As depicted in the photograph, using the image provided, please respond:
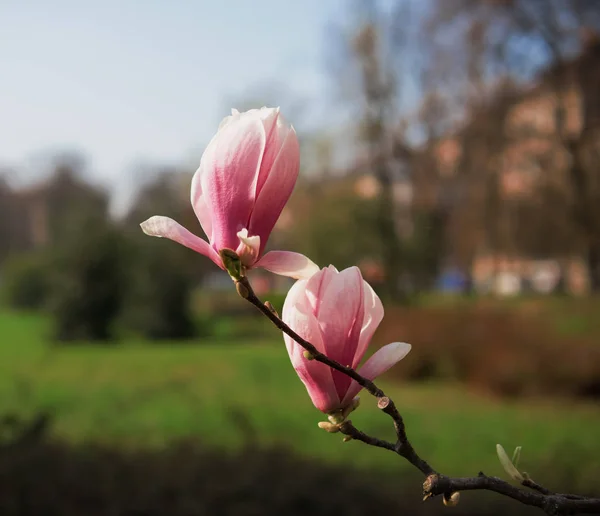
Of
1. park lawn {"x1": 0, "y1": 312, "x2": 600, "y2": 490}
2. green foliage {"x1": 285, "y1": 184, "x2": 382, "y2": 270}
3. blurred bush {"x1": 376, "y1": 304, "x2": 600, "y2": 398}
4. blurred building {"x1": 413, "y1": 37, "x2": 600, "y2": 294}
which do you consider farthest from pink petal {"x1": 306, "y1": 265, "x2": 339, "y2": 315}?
green foliage {"x1": 285, "y1": 184, "x2": 382, "y2": 270}

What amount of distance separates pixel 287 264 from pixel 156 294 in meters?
14.7

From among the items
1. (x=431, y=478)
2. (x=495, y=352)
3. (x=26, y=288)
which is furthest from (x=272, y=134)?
(x=26, y=288)

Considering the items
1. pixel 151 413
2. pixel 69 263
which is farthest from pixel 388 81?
pixel 151 413

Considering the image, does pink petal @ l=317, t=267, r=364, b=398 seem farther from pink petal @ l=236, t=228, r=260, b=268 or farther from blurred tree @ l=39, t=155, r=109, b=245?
blurred tree @ l=39, t=155, r=109, b=245

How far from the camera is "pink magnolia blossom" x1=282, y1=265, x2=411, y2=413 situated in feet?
2.22

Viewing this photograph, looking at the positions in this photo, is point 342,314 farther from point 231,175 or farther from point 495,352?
point 495,352

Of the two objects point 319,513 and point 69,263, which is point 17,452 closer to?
point 319,513

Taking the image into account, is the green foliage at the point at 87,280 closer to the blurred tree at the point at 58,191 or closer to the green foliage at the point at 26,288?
the green foliage at the point at 26,288

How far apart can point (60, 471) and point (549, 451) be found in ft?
13.1

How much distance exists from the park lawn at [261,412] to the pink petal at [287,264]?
438 centimetres

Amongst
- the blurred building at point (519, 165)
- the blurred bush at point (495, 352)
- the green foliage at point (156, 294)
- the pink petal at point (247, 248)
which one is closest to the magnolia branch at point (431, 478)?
the pink petal at point (247, 248)

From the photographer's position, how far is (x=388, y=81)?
1853 cm

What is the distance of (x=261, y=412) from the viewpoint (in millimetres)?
7293

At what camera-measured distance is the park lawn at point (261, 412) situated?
589 cm
